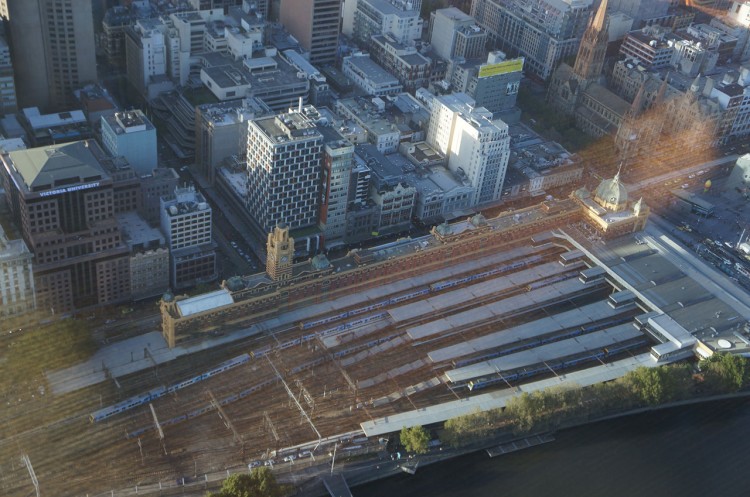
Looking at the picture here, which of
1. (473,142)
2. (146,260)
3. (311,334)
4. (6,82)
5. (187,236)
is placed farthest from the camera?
(6,82)

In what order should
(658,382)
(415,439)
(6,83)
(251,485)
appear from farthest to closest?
(6,83)
(658,382)
(415,439)
(251,485)

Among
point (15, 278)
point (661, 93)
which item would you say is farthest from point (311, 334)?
point (661, 93)

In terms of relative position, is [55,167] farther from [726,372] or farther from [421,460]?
[726,372]

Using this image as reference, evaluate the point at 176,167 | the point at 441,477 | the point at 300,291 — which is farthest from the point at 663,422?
the point at 176,167

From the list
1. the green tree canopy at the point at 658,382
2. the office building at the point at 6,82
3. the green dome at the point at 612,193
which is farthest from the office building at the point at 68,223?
the green dome at the point at 612,193

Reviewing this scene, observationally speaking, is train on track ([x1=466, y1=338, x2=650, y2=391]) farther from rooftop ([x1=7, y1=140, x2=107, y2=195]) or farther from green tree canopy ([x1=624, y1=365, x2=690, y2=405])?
rooftop ([x1=7, y1=140, x2=107, y2=195])

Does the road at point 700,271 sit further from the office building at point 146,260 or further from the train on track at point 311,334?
the office building at point 146,260

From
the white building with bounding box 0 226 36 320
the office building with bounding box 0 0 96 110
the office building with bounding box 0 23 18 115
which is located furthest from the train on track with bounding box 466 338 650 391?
the office building with bounding box 0 23 18 115
